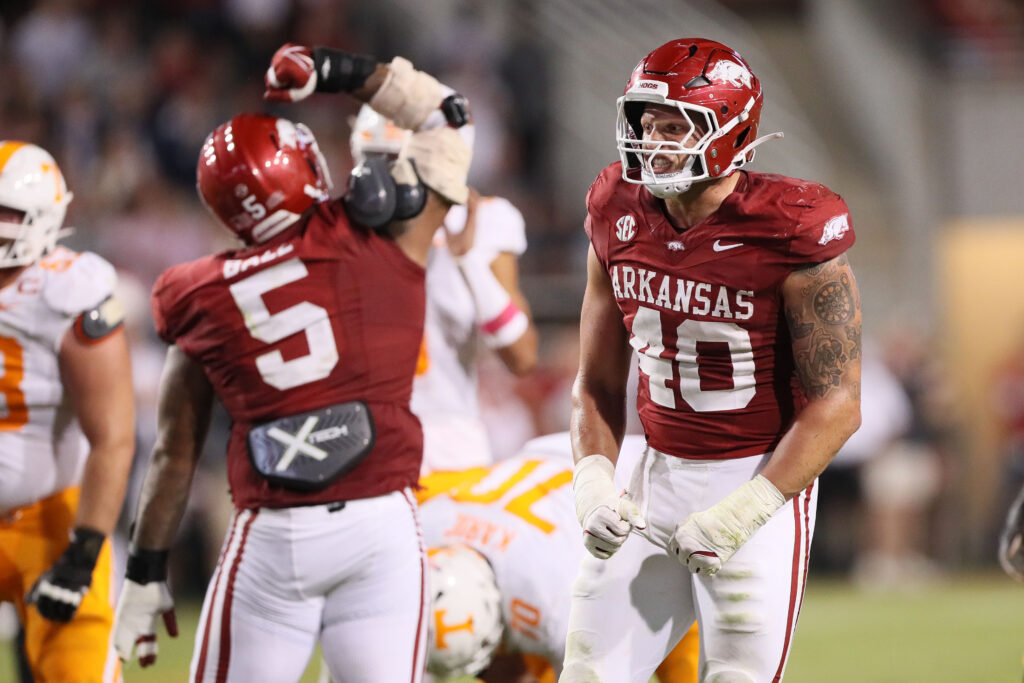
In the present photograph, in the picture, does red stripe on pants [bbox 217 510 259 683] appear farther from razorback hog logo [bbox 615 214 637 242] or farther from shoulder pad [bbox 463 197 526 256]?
shoulder pad [bbox 463 197 526 256]

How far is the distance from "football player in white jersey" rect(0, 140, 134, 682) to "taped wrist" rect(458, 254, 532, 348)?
3.79 ft

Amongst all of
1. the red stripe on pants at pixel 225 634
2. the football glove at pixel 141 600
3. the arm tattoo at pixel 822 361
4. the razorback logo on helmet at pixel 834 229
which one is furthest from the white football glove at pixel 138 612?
the razorback logo on helmet at pixel 834 229

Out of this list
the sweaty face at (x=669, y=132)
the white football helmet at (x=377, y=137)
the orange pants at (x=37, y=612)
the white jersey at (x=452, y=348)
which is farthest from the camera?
the white jersey at (x=452, y=348)

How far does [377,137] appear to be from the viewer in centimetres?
449

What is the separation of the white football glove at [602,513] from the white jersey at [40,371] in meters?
1.54

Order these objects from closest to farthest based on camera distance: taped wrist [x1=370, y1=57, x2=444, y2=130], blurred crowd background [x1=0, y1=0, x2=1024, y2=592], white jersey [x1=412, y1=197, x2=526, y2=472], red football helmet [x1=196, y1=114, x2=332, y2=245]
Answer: red football helmet [x1=196, y1=114, x2=332, y2=245], taped wrist [x1=370, y1=57, x2=444, y2=130], white jersey [x1=412, y1=197, x2=526, y2=472], blurred crowd background [x1=0, y1=0, x2=1024, y2=592]

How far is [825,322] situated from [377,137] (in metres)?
1.86

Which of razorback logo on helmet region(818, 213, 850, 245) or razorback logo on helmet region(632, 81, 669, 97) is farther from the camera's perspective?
razorback logo on helmet region(632, 81, 669, 97)

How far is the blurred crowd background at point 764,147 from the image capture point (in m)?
10.6

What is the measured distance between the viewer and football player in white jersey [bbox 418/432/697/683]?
12.6ft

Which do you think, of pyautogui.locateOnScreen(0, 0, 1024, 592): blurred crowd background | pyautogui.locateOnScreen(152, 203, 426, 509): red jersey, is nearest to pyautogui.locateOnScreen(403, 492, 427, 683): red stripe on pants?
pyautogui.locateOnScreen(152, 203, 426, 509): red jersey

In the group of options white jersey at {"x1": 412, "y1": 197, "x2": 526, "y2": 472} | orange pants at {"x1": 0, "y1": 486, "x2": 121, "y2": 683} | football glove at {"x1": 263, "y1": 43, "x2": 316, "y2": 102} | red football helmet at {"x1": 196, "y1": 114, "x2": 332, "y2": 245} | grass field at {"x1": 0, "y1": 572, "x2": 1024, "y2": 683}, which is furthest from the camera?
grass field at {"x1": 0, "y1": 572, "x2": 1024, "y2": 683}

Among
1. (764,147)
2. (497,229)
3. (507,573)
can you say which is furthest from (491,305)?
(764,147)

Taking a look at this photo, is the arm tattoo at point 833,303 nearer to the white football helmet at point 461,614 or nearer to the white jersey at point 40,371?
the white football helmet at point 461,614
